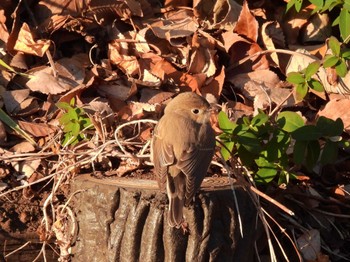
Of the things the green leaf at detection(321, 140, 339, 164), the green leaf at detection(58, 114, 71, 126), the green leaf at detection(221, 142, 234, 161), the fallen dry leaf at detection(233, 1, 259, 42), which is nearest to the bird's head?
the green leaf at detection(221, 142, 234, 161)

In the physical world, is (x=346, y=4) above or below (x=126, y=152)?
above

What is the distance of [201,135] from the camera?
11.3 ft

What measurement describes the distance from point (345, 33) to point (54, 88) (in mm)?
1594

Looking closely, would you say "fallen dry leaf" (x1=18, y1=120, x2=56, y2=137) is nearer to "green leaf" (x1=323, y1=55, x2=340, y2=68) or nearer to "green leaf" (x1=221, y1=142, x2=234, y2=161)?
"green leaf" (x1=221, y1=142, x2=234, y2=161)

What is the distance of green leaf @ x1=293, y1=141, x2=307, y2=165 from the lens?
3701mm

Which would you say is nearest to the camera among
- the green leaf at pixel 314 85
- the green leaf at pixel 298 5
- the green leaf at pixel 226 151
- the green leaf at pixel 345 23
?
the green leaf at pixel 226 151

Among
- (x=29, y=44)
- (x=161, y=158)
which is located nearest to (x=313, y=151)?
(x=161, y=158)

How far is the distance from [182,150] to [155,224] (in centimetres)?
38

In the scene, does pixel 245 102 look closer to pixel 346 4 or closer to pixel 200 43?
pixel 200 43

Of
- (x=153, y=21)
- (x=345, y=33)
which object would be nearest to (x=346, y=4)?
(x=345, y=33)

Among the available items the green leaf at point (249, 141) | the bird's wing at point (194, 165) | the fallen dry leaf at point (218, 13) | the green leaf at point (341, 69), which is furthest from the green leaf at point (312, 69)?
the bird's wing at point (194, 165)

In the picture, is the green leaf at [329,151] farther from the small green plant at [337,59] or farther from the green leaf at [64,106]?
the green leaf at [64,106]

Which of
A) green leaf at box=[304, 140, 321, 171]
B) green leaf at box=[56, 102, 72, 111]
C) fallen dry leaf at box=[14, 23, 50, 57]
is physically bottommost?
green leaf at box=[304, 140, 321, 171]

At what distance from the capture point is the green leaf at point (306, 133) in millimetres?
3635
